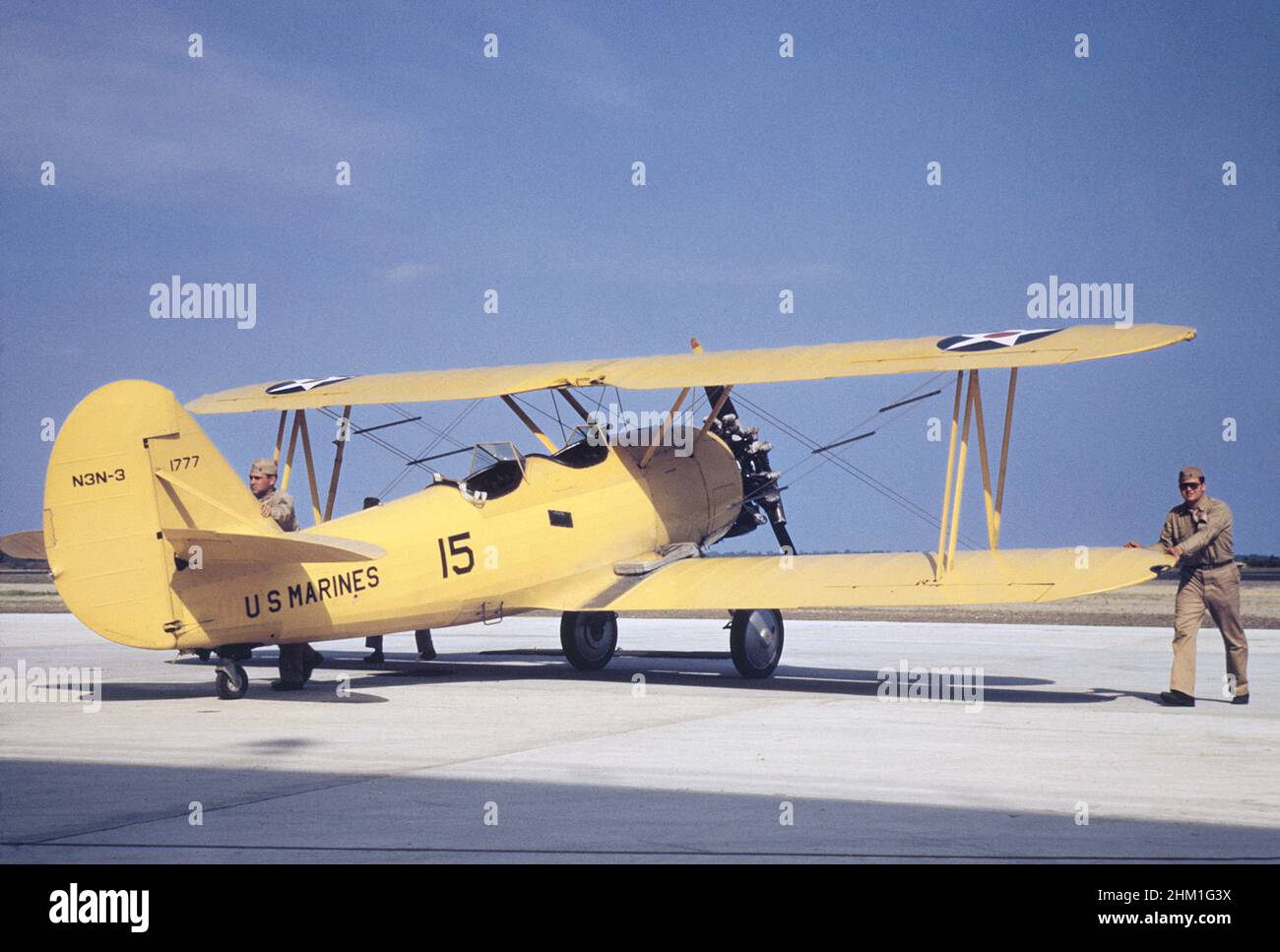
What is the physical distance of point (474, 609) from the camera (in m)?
13.2

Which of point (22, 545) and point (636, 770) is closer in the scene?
point (636, 770)

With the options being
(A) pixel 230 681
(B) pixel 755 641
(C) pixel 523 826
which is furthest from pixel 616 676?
(C) pixel 523 826

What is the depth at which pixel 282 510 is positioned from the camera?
14.0m

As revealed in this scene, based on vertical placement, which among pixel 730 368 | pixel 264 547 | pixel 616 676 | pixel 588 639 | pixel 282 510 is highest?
pixel 730 368

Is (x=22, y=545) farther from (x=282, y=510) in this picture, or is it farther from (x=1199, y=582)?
(x=1199, y=582)

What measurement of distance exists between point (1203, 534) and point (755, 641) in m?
4.81

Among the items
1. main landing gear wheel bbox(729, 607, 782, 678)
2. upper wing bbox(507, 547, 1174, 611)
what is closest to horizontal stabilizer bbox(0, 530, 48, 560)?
upper wing bbox(507, 547, 1174, 611)

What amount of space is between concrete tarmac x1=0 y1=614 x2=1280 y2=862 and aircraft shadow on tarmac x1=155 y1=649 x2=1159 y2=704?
109 millimetres

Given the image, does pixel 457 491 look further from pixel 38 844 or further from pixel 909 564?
pixel 38 844

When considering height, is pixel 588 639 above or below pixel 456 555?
below

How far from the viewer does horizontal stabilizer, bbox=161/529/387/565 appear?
35.7 ft

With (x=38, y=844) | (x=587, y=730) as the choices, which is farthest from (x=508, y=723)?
(x=38, y=844)

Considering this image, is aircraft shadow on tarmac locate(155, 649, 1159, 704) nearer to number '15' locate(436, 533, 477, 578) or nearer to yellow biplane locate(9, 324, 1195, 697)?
yellow biplane locate(9, 324, 1195, 697)
